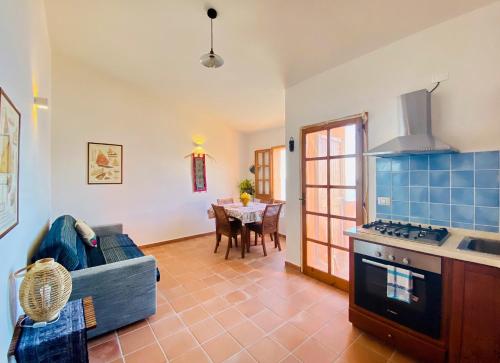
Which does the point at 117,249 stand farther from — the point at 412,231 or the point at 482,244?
the point at 482,244

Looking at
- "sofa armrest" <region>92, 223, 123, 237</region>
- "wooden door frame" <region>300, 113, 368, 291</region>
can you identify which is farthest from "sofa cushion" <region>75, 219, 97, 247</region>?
"wooden door frame" <region>300, 113, 368, 291</region>

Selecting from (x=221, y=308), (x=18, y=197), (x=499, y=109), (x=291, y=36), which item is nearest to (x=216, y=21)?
(x=291, y=36)

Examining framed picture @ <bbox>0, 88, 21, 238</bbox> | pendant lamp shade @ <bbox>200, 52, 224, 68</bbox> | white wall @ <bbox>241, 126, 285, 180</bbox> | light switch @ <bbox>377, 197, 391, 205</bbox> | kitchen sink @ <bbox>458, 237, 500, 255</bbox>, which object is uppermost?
pendant lamp shade @ <bbox>200, 52, 224, 68</bbox>

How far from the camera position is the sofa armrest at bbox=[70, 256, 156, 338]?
1880mm

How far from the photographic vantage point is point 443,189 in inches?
75.1

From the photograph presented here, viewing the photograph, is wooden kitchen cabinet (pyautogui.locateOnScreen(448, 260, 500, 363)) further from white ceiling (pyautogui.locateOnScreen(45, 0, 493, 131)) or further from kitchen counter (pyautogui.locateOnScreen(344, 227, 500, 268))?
white ceiling (pyautogui.locateOnScreen(45, 0, 493, 131))

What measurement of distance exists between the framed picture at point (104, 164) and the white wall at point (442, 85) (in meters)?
3.48

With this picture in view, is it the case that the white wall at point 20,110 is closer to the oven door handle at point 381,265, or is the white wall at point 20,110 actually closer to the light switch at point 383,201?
the oven door handle at point 381,265

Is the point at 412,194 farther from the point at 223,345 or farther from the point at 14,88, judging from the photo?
the point at 14,88

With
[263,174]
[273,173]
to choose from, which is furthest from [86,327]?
[263,174]

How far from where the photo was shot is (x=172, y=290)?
2760mm

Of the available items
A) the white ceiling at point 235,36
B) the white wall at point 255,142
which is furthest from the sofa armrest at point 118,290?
the white wall at point 255,142

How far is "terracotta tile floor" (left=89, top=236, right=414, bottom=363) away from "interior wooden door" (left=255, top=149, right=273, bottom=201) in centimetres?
255

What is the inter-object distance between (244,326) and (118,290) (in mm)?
1173
